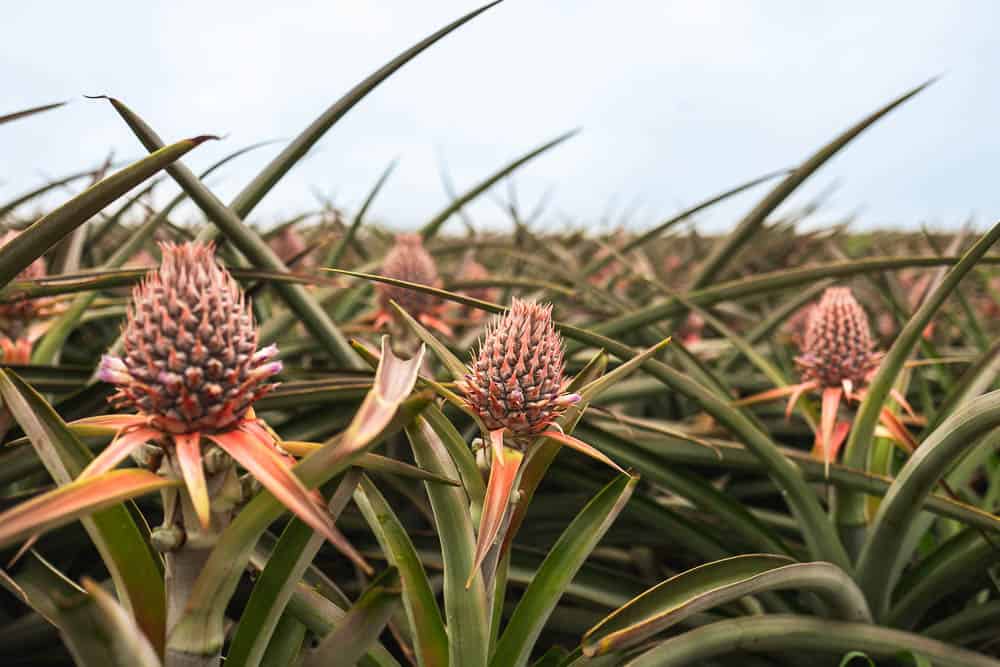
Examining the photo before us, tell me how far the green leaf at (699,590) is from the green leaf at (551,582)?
0.09 m

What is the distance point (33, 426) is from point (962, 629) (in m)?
1.71

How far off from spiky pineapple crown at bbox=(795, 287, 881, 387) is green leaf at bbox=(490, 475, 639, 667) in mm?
808

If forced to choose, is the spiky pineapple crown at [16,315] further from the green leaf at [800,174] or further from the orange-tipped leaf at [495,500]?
the green leaf at [800,174]

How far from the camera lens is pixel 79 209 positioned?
1.01 m

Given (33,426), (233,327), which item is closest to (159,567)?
(33,426)

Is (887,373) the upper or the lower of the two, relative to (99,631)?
upper

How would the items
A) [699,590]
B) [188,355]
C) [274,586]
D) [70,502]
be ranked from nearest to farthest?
[70,502] → [188,355] → [274,586] → [699,590]

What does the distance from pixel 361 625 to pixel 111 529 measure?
291mm

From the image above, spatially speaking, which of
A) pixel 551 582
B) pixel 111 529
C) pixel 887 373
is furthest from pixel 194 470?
pixel 887 373

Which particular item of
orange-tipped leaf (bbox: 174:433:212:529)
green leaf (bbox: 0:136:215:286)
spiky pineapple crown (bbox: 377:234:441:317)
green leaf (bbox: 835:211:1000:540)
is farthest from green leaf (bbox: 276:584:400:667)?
spiky pineapple crown (bbox: 377:234:441:317)

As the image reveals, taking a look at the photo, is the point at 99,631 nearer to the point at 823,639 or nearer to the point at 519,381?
the point at 519,381

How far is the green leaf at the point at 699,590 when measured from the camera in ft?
3.14

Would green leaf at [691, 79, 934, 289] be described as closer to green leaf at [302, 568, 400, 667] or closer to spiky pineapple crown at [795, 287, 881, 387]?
spiky pineapple crown at [795, 287, 881, 387]

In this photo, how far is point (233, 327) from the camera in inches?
31.8
